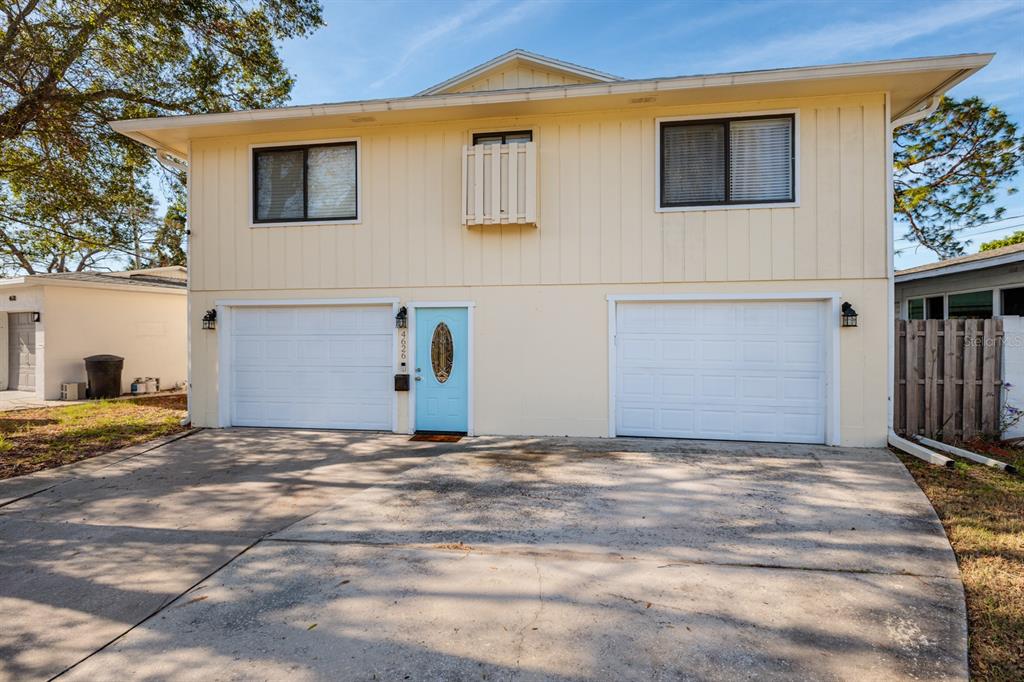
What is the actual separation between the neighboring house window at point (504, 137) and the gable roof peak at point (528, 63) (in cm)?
193

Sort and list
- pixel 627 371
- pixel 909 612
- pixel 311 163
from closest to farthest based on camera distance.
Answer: pixel 909 612 < pixel 627 371 < pixel 311 163

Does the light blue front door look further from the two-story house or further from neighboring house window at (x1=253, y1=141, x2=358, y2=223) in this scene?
neighboring house window at (x1=253, y1=141, x2=358, y2=223)

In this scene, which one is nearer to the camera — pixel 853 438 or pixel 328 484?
pixel 328 484

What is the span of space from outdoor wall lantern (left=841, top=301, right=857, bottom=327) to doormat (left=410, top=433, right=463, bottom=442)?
554 cm

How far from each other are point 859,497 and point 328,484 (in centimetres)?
528

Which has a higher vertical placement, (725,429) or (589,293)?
(589,293)

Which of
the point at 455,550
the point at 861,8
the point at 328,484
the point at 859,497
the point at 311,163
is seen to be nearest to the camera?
the point at 455,550

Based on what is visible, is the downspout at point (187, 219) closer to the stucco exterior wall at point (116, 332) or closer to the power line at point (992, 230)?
the stucco exterior wall at point (116, 332)

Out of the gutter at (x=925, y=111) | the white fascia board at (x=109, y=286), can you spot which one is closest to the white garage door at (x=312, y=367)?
the white fascia board at (x=109, y=286)

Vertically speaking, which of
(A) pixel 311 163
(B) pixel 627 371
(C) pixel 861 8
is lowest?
(B) pixel 627 371

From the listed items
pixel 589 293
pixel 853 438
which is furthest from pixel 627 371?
pixel 853 438

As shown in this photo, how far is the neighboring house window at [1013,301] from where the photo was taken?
31.5ft

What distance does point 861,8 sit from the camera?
980cm

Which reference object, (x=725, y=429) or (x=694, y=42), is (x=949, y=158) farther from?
(x=725, y=429)
